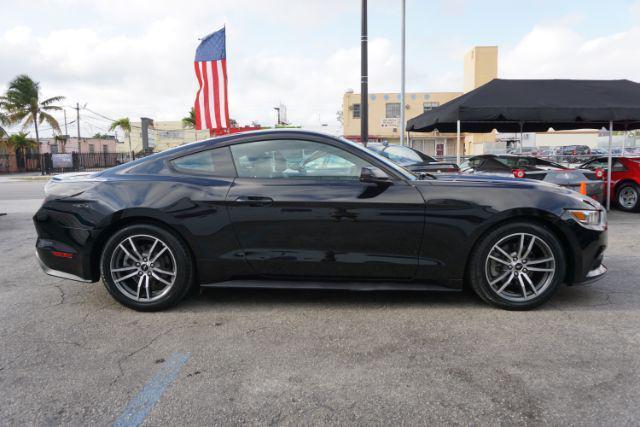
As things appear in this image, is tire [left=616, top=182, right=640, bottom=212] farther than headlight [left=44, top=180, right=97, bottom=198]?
Yes

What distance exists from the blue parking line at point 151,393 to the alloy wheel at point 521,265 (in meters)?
2.37

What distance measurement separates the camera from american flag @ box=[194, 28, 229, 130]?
1172cm

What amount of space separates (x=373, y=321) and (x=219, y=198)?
59.6 inches

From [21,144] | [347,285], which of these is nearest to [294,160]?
[347,285]

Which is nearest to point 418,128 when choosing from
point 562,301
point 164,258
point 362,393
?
point 562,301

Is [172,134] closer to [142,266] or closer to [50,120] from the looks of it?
[50,120]

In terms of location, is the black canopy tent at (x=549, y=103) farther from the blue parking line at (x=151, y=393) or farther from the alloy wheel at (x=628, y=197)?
the blue parking line at (x=151, y=393)

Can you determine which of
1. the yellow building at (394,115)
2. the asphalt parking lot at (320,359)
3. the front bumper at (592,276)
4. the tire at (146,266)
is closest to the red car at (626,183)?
the asphalt parking lot at (320,359)

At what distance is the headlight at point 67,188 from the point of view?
396 centimetres

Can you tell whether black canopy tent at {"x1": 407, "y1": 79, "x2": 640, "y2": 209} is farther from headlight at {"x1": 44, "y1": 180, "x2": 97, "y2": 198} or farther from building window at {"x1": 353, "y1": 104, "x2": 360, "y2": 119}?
building window at {"x1": 353, "y1": 104, "x2": 360, "y2": 119}

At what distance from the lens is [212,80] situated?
11.8m

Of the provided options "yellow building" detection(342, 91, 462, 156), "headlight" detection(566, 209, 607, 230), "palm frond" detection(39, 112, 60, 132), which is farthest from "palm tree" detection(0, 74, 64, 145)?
"headlight" detection(566, 209, 607, 230)

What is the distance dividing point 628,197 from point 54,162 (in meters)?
39.1

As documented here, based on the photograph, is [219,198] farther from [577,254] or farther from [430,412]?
[577,254]
